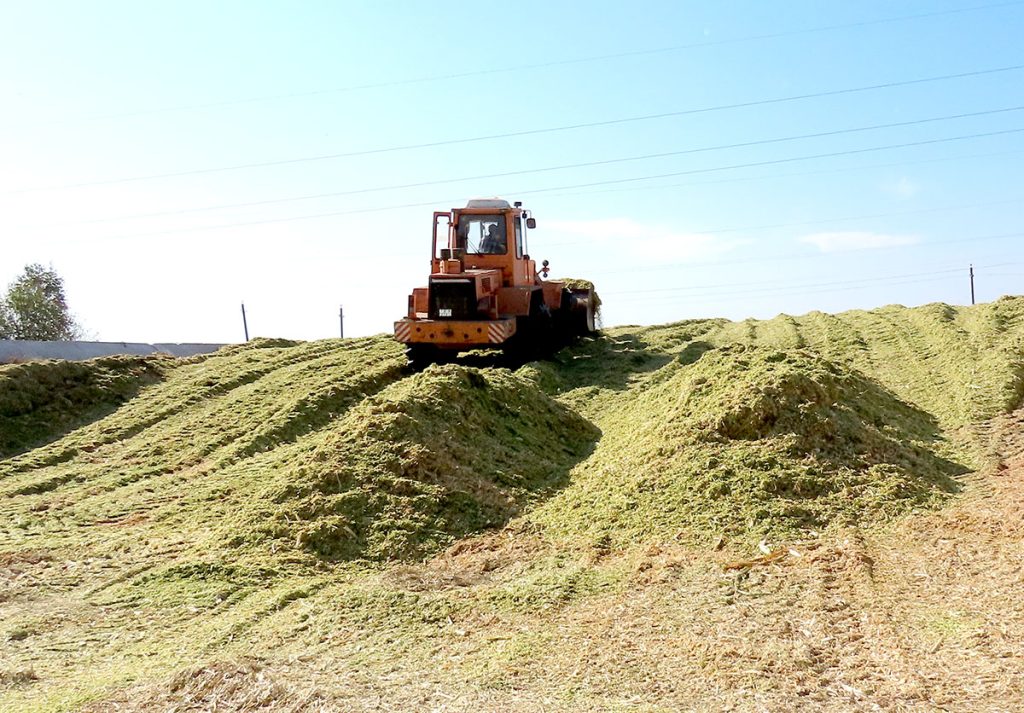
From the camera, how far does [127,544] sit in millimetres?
7633

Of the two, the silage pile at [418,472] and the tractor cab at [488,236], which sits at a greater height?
the tractor cab at [488,236]

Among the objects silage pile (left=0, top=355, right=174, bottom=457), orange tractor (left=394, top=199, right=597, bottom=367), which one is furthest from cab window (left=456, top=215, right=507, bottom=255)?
silage pile (left=0, top=355, right=174, bottom=457)

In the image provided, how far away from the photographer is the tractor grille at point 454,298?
14.4 metres

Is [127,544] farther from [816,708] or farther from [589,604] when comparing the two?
[816,708]

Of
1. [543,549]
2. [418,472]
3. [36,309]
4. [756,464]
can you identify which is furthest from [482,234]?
[36,309]

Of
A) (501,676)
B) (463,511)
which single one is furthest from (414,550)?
(501,676)

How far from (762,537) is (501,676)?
2.84m

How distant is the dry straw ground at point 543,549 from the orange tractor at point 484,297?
2295 millimetres

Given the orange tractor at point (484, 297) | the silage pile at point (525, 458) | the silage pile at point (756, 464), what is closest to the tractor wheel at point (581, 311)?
the orange tractor at point (484, 297)

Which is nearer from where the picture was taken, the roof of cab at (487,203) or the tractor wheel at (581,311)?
the roof of cab at (487,203)

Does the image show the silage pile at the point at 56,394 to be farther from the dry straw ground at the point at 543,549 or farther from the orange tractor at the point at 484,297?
the orange tractor at the point at 484,297

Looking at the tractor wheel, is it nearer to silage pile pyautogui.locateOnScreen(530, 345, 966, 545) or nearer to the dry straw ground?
the dry straw ground

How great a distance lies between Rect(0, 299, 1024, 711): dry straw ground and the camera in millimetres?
4695

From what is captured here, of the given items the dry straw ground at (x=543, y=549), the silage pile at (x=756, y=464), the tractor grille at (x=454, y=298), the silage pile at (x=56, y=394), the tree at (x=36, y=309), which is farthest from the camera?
the tree at (x=36, y=309)
